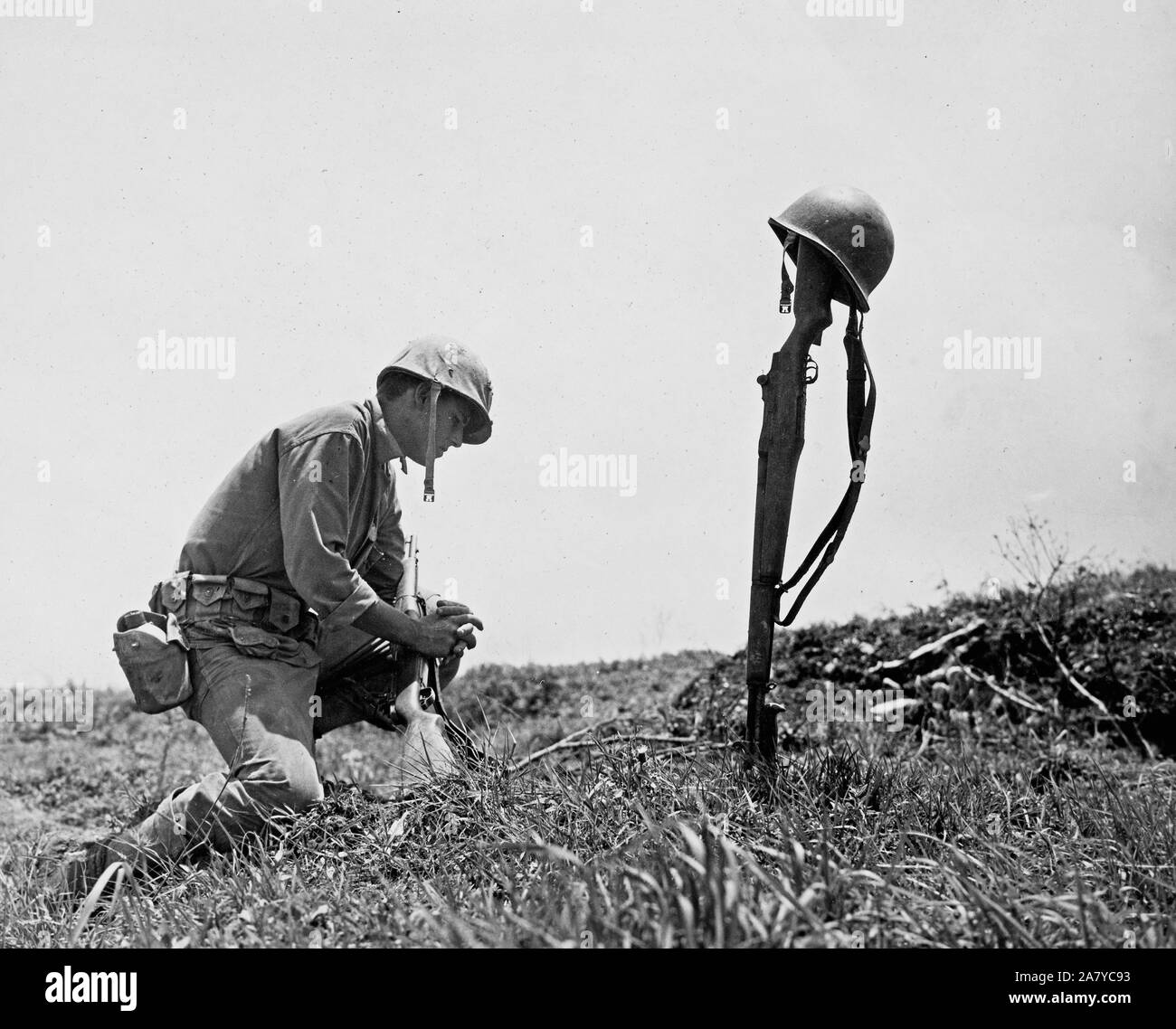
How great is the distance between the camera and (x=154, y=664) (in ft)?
15.3

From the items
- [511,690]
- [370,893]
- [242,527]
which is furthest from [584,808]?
[511,690]

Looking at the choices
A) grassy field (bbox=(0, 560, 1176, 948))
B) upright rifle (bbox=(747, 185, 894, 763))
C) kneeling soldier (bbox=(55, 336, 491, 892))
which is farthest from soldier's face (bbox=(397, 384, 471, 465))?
upright rifle (bbox=(747, 185, 894, 763))

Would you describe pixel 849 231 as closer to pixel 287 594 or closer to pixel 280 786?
pixel 287 594

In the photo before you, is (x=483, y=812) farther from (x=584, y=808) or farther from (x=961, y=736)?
(x=961, y=736)

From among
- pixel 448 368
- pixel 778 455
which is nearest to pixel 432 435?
pixel 448 368

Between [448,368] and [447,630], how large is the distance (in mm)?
1115

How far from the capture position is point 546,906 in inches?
117

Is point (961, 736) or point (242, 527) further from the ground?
point (242, 527)

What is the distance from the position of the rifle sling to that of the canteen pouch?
2.46m

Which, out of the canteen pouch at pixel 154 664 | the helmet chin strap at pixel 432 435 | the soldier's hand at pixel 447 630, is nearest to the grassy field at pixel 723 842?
the soldier's hand at pixel 447 630

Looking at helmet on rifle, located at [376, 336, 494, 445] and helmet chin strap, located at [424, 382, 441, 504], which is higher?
helmet on rifle, located at [376, 336, 494, 445]

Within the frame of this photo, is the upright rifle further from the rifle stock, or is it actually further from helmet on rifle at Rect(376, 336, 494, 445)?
helmet on rifle at Rect(376, 336, 494, 445)

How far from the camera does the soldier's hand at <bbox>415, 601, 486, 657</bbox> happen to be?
4.86 m
